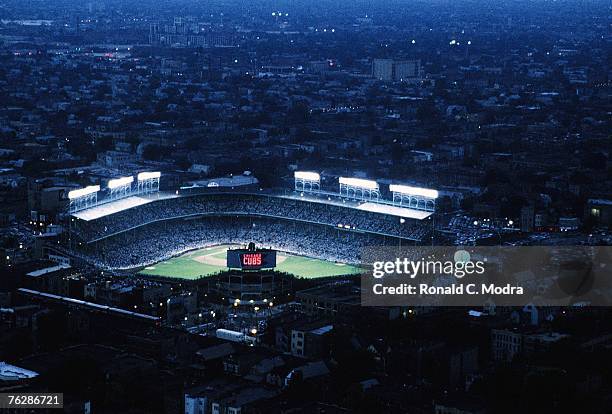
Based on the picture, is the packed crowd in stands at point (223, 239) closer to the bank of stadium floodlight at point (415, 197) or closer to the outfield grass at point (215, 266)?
the outfield grass at point (215, 266)

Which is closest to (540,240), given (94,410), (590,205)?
(590,205)

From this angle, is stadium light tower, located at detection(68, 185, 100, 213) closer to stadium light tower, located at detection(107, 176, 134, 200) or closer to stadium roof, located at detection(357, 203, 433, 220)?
stadium light tower, located at detection(107, 176, 134, 200)

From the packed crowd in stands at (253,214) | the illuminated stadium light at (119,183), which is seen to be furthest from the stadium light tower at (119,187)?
the packed crowd in stands at (253,214)

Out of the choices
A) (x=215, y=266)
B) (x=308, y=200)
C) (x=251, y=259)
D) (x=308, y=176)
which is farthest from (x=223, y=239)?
(x=251, y=259)

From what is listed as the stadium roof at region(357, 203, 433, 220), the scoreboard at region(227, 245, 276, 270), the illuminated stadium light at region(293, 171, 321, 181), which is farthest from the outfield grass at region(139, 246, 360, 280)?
the illuminated stadium light at region(293, 171, 321, 181)

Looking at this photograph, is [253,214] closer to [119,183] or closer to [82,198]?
[119,183]

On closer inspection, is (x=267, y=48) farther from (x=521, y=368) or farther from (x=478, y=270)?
(x=521, y=368)
